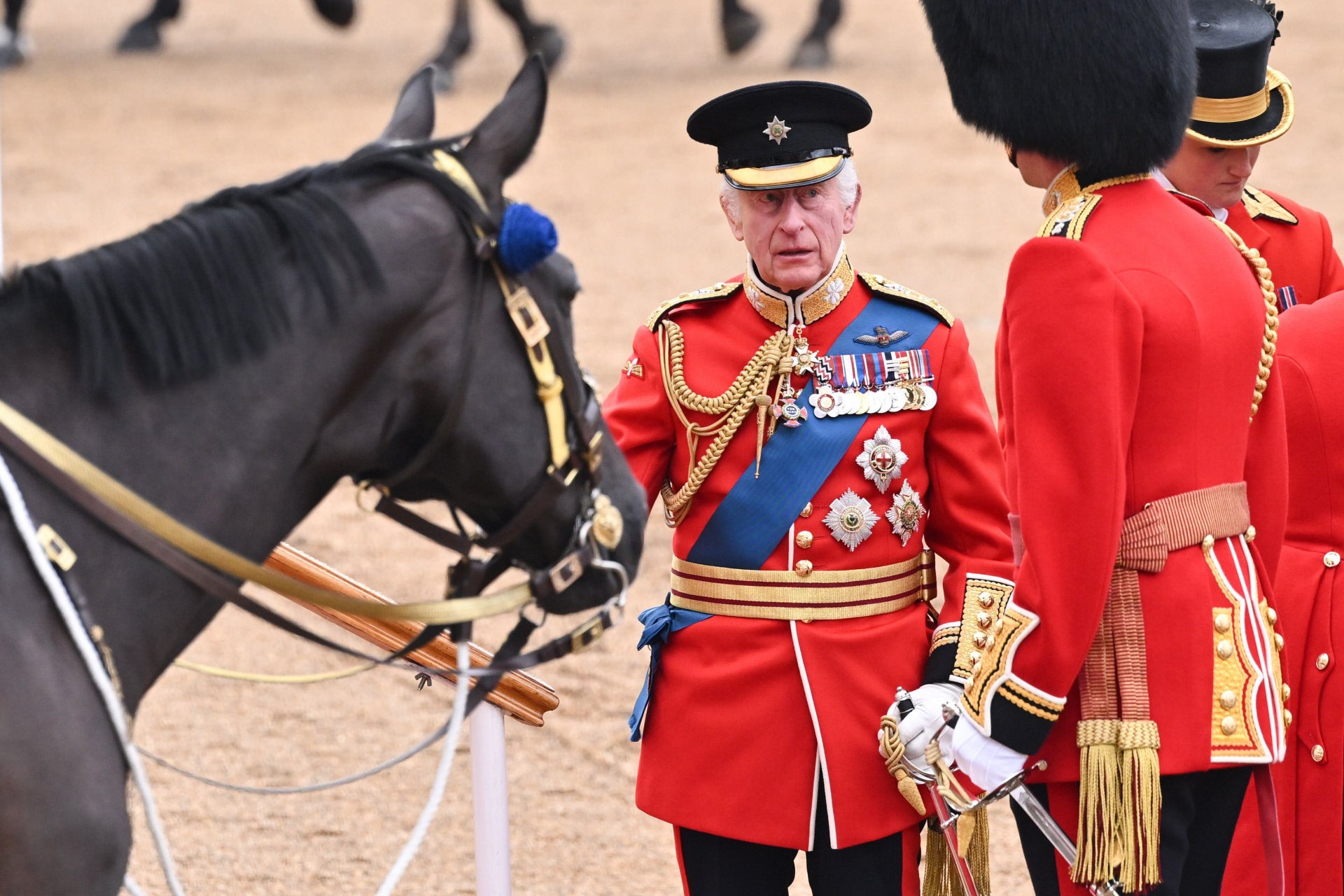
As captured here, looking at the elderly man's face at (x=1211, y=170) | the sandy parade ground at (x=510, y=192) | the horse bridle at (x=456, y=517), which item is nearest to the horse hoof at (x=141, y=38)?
the sandy parade ground at (x=510, y=192)

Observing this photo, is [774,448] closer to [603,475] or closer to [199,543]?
[603,475]

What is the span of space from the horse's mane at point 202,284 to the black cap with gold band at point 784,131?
0.82 meters

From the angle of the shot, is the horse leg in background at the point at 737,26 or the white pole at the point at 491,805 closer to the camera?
the white pole at the point at 491,805

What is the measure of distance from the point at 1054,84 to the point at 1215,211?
2.92ft

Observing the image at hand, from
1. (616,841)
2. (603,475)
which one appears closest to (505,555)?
(603,475)

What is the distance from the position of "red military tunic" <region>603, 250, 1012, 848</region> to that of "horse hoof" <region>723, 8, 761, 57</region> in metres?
10.7

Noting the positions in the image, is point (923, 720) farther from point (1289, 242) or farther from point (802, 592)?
point (1289, 242)

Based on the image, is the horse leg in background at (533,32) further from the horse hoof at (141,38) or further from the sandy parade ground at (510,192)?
the horse hoof at (141,38)

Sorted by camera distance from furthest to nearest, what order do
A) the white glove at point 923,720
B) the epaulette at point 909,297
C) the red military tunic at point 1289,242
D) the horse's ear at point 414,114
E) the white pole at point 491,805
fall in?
the red military tunic at point 1289,242 → the white pole at point 491,805 → the epaulette at point 909,297 → the white glove at point 923,720 → the horse's ear at point 414,114

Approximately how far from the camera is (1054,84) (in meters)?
2.42

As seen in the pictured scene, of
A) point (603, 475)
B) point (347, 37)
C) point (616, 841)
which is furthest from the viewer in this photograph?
point (347, 37)

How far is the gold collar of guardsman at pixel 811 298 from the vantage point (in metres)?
2.72

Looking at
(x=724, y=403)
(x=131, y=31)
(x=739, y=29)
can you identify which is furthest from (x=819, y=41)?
(x=724, y=403)

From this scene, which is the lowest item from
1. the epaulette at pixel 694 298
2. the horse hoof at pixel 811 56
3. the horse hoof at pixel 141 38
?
the horse hoof at pixel 141 38
